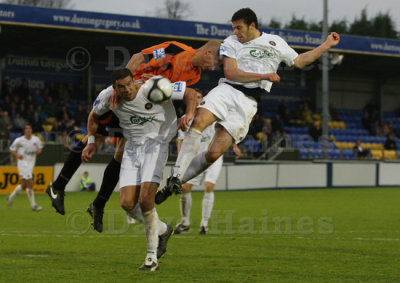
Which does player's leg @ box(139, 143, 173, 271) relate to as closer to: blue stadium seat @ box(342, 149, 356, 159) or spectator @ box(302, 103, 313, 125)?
blue stadium seat @ box(342, 149, 356, 159)

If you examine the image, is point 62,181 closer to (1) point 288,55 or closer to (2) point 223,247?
(2) point 223,247

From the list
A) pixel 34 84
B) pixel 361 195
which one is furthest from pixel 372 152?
pixel 34 84

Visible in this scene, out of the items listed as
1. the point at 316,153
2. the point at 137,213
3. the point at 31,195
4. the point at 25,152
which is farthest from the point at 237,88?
the point at 316,153

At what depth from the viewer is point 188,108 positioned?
8.60 m

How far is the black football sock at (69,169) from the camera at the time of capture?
9398 millimetres

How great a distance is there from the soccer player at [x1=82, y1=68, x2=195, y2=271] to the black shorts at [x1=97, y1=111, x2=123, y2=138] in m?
0.19

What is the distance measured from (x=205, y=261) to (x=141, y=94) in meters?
2.21

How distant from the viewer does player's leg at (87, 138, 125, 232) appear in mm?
9164

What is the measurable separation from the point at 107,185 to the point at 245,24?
262cm

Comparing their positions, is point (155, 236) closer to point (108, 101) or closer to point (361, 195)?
point (108, 101)

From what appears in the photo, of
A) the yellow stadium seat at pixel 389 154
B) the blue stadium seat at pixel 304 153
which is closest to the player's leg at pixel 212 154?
the blue stadium seat at pixel 304 153

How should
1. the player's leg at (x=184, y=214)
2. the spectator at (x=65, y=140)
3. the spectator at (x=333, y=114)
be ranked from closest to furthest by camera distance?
1. the player's leg at (x=184, y=214)
2. the spectator at (x=65, y=140)
3. the spectator at (x=333, y=114)

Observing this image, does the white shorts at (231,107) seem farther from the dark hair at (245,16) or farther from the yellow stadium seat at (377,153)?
the yellow stadium seat at (377,153)

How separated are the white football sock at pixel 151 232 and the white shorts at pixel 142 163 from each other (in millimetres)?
378
